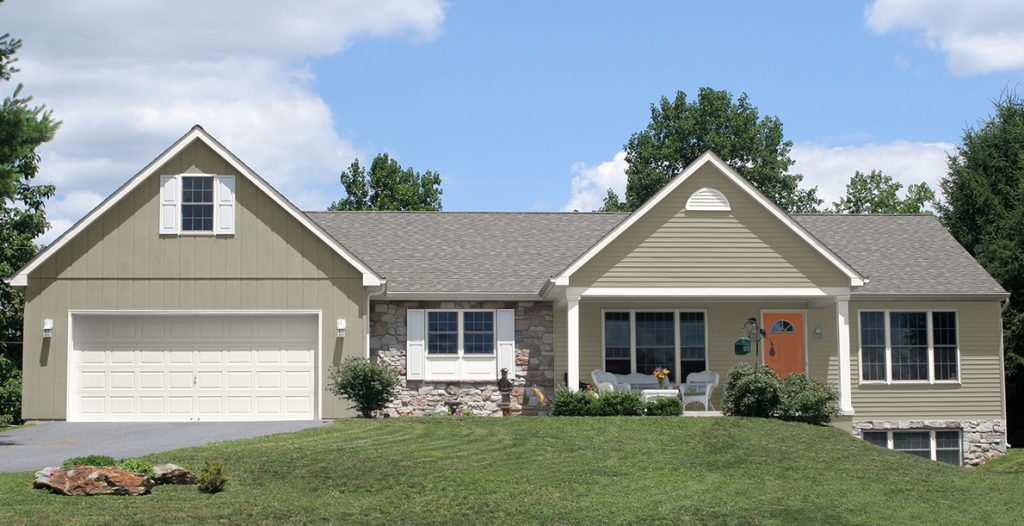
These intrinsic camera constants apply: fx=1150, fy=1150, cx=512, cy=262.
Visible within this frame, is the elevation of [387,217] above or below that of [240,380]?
above

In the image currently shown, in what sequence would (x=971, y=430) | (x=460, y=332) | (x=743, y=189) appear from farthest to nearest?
(x=971, y=430)
(x=460, y=332)
(x=743, y=189)

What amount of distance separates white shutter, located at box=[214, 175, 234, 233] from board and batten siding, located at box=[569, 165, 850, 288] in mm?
7632

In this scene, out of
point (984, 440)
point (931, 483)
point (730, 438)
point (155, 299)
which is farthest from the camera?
point (984, 440)

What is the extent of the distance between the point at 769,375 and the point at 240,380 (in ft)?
35.3

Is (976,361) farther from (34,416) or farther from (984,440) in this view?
(34,416)

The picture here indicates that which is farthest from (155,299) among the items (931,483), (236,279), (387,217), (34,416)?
(931,483)

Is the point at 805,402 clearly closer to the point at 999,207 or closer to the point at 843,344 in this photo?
the point at 843,344

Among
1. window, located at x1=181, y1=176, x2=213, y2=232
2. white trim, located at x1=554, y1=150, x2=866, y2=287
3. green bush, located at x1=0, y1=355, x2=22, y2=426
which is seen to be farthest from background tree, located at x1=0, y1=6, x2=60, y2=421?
white trim, located at x1=554, y1=150, x2=866, y2=287

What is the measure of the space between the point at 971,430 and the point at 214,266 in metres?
17.0

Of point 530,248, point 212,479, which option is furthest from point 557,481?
point 530,248

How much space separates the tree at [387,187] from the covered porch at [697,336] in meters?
24.1

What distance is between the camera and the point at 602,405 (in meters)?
22.5

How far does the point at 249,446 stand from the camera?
18031mm

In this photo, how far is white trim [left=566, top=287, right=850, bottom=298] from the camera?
77.4ft
